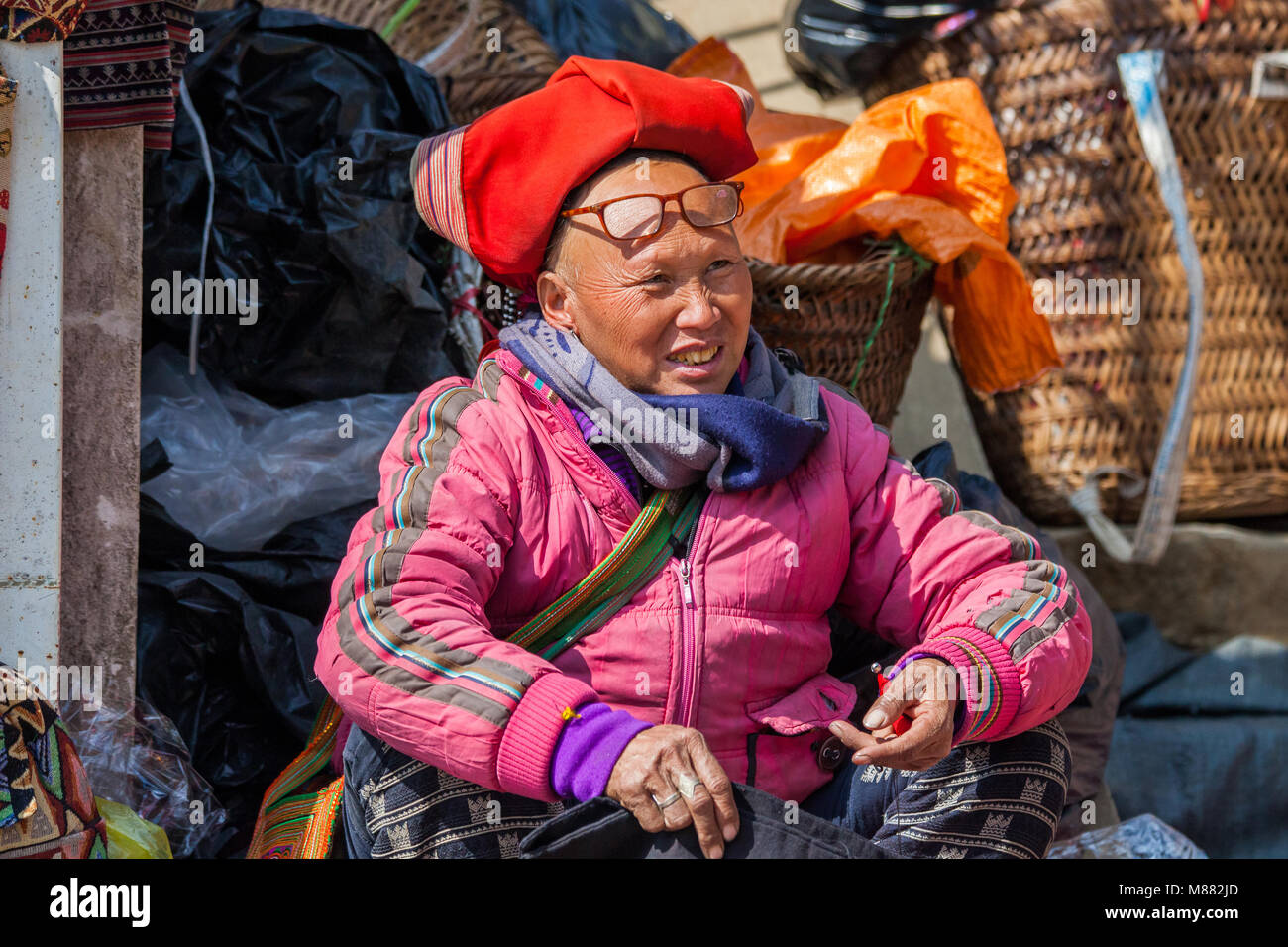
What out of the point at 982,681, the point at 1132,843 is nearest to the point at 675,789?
the point at 982,681

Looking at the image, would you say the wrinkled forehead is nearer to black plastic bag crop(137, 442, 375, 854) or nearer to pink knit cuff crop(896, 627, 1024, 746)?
pink knit cuff crop(896, 627, 1024, 746)

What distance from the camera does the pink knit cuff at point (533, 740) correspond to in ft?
5.33

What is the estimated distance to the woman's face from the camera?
2.00m

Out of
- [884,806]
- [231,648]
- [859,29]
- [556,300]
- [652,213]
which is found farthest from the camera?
[859,29]

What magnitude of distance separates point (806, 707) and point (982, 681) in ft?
0.88

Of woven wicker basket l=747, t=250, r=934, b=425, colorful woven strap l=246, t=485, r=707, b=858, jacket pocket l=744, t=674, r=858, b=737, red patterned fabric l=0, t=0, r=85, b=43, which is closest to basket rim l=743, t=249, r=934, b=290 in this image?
woven wicker basket l=747, t=250, r=934, b=425

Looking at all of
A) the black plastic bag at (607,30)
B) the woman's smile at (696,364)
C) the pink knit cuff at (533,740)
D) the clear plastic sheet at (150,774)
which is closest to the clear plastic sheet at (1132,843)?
the woman's smile at (696,364)

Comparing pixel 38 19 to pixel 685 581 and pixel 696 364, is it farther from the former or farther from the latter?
pixel 685 581

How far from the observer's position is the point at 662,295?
6.57ft

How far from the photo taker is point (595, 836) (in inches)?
62.9

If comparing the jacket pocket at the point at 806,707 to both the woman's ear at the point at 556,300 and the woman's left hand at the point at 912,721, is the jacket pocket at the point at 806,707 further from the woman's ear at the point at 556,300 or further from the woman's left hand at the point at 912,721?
the woman's ear at the point at 556,300
